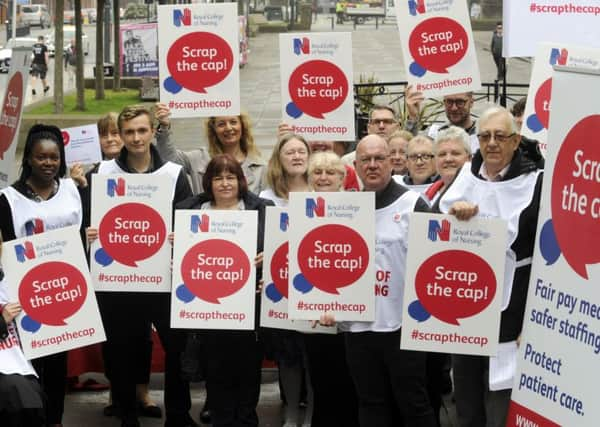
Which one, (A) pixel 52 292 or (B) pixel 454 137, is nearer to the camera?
(A) pixel 52 292

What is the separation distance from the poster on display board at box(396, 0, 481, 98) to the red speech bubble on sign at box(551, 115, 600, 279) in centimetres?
461

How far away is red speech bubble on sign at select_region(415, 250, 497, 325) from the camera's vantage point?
5891 mm

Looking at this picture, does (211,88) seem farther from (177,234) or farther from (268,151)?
(268,151)

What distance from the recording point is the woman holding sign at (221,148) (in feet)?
26.1

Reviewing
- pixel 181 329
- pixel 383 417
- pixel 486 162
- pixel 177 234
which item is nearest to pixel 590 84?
pixel 486 162

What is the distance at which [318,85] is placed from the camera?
810 cm

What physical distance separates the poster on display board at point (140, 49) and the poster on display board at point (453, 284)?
24.3 metres

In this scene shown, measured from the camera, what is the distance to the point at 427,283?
19.7ft

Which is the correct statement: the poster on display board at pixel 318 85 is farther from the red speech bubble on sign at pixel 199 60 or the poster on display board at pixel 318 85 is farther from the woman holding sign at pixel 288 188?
the woman holding sign at pixel 288 188

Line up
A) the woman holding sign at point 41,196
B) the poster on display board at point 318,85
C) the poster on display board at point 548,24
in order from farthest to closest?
the poster on display board at point 548,24, the poster on display board at point 318,85, the woman holding sign at point 41,196

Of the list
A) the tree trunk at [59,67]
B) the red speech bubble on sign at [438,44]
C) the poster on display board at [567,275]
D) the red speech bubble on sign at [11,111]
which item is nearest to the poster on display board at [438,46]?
the red speech bubble on sign at [438,44]

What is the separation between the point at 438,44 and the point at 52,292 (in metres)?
3.20

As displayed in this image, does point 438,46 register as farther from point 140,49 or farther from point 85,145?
point 140,49

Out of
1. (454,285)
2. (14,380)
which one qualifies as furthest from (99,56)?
(454,285)
